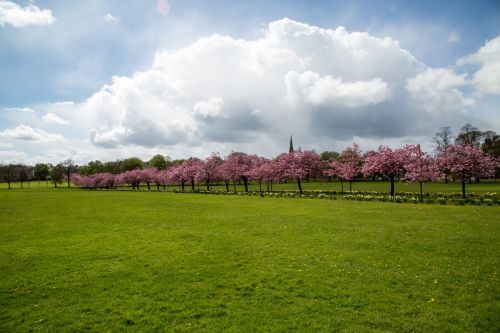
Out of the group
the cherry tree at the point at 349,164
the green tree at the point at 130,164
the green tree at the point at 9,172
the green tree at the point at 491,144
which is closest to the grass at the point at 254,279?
the cherry tree at the point at 349,164

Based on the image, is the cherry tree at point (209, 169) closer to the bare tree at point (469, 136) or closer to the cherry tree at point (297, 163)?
the cherry tree at point (297, 163)

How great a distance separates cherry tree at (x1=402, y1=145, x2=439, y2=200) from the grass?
3149cm

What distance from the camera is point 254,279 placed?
13.2 metres

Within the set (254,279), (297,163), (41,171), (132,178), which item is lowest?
(254,279)

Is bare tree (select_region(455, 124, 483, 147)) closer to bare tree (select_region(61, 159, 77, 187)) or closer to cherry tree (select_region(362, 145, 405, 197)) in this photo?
cherry tree (select_region(362, 145, 405, 197))

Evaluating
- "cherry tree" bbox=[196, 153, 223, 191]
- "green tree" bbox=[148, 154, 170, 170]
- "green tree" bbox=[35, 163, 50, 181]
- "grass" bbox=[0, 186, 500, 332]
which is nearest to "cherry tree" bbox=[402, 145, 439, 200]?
"grass" bbox=[0, 186, 500, 332]

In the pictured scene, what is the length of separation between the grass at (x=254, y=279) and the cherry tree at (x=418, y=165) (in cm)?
3149

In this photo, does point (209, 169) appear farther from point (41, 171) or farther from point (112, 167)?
point (41, 171)

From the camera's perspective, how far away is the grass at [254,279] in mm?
9734

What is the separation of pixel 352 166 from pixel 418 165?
52.5 feet

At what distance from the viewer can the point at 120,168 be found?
182m

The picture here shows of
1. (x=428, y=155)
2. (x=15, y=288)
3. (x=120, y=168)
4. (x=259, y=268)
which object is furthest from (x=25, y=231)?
(x=120, y=168)

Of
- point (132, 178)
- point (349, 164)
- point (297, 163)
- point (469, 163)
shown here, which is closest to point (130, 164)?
point (132, 178)

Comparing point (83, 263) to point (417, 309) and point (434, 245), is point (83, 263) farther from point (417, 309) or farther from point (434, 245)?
point (434, 245)
